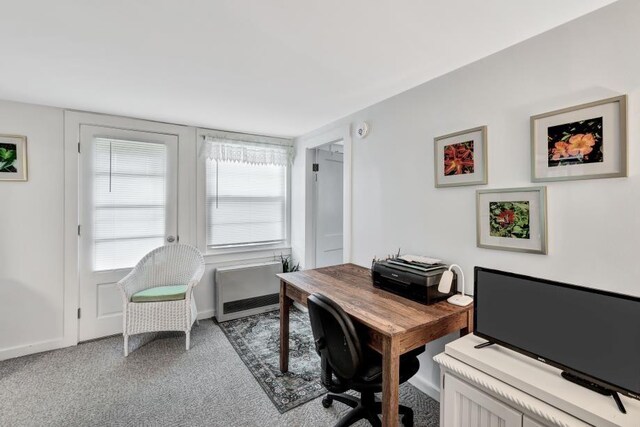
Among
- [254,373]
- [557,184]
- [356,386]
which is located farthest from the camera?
[254,373]

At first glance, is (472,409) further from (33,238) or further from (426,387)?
(33,238)

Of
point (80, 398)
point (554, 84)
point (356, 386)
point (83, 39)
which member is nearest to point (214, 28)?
point (83, 39)

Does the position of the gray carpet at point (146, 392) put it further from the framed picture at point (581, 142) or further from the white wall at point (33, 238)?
the framed picture at point (581, 142)

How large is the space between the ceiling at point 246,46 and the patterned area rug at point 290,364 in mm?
2258

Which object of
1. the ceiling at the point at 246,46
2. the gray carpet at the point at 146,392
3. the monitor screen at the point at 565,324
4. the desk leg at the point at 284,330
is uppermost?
the ceiling at the point at 246,46

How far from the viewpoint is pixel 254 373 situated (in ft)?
7.40

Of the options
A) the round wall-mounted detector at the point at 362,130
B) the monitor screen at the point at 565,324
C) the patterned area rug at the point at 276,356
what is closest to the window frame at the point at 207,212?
the patterned area rug at the point at 276,356

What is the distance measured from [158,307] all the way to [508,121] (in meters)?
3.09

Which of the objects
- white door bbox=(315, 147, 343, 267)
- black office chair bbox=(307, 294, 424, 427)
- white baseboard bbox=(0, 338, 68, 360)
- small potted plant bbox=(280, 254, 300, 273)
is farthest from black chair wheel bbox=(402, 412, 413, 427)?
white baseboard bbox=(0, 338, 68, 360)

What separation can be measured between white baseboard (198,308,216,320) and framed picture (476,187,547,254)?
3.00 m

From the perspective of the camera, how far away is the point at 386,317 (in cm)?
146

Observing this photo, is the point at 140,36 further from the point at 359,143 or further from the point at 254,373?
the point at 254,373

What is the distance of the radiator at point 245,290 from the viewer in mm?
3271

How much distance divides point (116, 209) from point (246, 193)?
1.36 meters
